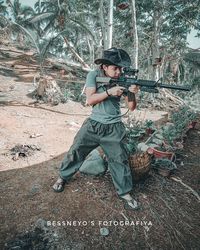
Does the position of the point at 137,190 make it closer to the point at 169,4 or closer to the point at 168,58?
the point at 169,4

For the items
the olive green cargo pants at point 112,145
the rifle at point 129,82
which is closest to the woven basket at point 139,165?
the olive green cargo pants at point 112,145

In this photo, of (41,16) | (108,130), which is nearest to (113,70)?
(108,130)

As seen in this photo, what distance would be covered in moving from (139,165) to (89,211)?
1.07 m

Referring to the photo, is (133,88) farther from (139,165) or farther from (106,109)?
(139,165)

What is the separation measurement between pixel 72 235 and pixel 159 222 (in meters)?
1.21

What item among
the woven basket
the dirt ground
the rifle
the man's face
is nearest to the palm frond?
the dirt ground

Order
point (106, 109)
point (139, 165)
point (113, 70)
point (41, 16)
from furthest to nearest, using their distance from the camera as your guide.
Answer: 1. point (41, 16)
2. point (139, 165)
3. point (106, 109)
4. point (113, 70)

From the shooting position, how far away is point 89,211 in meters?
3.30

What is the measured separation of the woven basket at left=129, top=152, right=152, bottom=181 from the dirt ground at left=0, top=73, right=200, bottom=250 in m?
0.21

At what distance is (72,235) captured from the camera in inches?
115

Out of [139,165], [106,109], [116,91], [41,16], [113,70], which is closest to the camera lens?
[116,91]

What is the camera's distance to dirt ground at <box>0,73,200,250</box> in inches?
114

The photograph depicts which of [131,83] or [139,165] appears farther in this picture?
Result: [139,165]

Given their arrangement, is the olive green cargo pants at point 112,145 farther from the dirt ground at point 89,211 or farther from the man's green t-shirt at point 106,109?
the dirt ground at point 89,211
